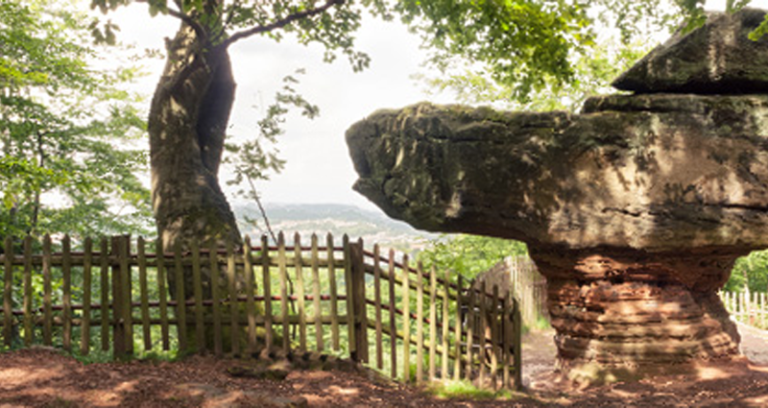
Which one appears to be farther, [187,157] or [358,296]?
[187,157]

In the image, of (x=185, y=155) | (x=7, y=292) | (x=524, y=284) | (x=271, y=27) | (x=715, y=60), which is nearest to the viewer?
(x=7, y=292)

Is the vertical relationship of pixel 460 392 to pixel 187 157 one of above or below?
below

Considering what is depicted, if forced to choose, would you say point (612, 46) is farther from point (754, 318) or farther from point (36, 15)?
point (36, 15)

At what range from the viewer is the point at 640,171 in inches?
345

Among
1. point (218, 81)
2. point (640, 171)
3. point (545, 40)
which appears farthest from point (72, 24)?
point (640, 171)

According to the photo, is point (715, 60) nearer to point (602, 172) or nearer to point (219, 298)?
point (602, 172)

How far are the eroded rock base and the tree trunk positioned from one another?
6.13 metres

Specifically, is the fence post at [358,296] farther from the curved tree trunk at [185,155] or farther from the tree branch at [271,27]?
the tree branch at [271,27]

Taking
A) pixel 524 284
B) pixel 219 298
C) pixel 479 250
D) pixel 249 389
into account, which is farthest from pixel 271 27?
pixel 479 250

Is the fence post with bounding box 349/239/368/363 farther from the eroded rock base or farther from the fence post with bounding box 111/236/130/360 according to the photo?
the eroded rock base

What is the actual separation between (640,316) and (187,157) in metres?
8.20

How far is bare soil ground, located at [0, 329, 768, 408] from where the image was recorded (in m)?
4.88

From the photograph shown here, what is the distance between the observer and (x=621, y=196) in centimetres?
880

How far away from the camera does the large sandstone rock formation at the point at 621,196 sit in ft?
28.3
